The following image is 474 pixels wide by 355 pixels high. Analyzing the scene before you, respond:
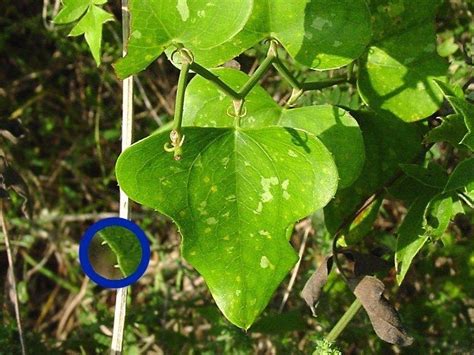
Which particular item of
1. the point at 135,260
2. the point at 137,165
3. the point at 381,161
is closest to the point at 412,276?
the point at 381,161

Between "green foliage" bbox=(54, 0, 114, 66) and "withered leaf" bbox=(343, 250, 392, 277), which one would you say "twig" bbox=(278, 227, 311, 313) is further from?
"green foliage" bbox=(54, 0, 114, 66)

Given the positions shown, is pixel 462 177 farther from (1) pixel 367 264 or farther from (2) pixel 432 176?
(1) pixel 367 264

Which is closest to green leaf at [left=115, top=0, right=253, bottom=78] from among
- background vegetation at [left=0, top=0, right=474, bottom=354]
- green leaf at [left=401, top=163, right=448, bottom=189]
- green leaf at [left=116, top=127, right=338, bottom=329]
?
green leaf at [left=116, top=127, right=338, bottom=329]

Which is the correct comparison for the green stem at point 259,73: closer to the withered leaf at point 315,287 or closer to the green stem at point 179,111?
the green stem at point 179,111

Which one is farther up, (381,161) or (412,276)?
(381,161)

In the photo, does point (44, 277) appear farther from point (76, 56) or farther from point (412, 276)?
point (412, 276)

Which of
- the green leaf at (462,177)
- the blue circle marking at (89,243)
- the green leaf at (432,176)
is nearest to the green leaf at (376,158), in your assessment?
the green leaf at (432,176)
